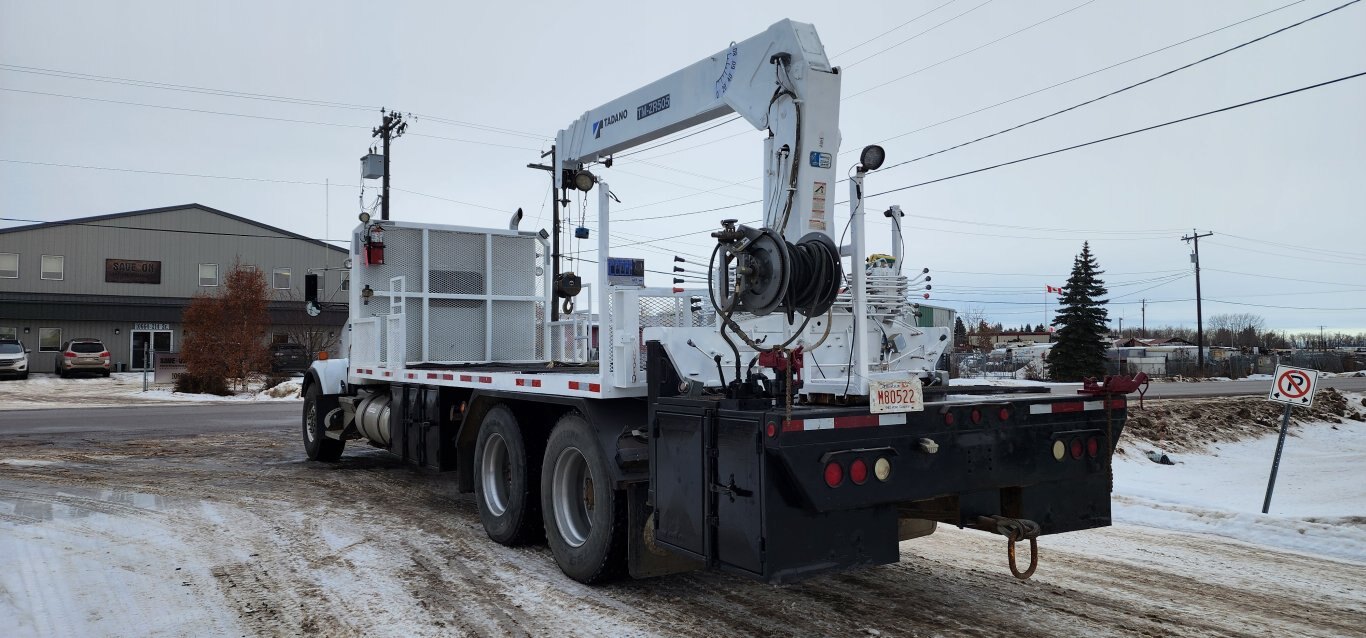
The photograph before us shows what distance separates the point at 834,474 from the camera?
4.18 m

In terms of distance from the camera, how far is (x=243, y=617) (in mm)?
5062

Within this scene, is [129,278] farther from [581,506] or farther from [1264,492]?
[1264,492]

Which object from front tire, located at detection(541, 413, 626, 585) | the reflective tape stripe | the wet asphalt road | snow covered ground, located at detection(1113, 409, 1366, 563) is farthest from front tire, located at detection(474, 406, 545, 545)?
the wet asphalt road

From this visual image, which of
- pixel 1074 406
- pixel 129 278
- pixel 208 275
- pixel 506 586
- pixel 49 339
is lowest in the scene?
pixel 506 586

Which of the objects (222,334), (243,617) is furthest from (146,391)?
(243,617)

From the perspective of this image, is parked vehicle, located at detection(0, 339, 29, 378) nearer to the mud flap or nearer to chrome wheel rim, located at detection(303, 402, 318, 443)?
chrome wheel rim, located at detection(303, 402, 318, 443)

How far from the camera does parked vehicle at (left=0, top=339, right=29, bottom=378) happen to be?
32.2 metres

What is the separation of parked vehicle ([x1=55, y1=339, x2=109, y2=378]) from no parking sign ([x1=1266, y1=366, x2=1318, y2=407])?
39104 mm

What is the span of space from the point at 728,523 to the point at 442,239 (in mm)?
7193

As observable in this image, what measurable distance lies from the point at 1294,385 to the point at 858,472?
8.09 m

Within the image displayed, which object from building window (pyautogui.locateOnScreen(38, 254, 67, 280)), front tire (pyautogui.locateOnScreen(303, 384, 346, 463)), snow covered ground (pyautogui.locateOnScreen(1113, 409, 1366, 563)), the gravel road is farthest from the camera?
building window (pyautogui.locateOnScreen(38, 254, 67, 280))

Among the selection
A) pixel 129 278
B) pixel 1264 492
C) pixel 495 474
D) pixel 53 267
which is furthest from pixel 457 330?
pixel 53 267

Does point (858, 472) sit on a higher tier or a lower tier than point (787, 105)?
lower

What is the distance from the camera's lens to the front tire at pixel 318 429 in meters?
11.5
